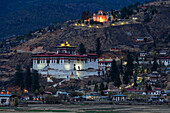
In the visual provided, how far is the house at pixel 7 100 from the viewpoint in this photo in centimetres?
13362

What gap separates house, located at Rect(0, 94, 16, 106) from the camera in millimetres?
133625

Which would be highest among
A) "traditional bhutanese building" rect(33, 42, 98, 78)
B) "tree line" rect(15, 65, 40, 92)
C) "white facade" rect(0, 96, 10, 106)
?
"traditional bhutanese building" rect(33, 42, 98, 78)

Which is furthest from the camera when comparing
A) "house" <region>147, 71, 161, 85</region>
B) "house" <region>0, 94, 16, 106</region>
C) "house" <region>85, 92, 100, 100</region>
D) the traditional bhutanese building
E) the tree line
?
the traditional bhutanese building

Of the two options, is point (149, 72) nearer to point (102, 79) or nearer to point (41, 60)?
point (102, 79)

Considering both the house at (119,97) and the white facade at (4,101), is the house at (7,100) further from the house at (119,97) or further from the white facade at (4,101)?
the house at (119,97)

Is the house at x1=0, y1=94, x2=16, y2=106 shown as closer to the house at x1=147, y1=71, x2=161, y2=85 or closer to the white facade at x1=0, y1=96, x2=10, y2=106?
the white facade at x1=0, y1=96, x2=10, y2=106

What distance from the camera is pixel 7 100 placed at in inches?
5290

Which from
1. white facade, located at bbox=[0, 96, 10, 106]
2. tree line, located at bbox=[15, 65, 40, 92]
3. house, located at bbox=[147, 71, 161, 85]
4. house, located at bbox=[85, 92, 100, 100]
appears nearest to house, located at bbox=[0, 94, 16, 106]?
white facade, located at bbox=[0, 96, 10, 106]

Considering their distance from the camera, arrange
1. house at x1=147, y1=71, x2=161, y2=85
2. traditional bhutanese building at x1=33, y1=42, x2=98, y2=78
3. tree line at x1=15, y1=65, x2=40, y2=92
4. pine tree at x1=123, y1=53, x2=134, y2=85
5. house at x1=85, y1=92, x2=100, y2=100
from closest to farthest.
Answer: house at x1=85, y1=92, x2=100, y2=100 → tree line at x1=15, y1=65, x2=40, y2=92 → pine tree at x1=123, y1=53, x2=134, y2=85 → house at x1=147, y1=71, x2=161, y2=85 → traditional bhutanese building at x1=33, y1=42, x2=98, y2=78

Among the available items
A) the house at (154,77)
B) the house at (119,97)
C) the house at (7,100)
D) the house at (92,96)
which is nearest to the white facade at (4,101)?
the house at (7,100)

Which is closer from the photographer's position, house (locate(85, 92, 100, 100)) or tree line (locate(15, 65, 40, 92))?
house (locate(85, 92, 100, 100))

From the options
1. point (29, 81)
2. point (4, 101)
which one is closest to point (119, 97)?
point (29, 81)

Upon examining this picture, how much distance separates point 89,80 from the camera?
615 feet

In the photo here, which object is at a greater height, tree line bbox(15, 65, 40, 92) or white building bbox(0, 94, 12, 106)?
tree line bbox(15, 65, 40, 92)
